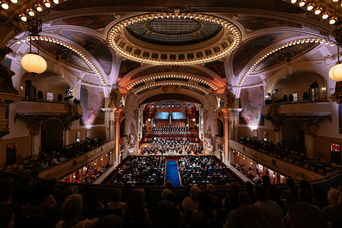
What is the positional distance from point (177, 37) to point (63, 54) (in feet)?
27.5

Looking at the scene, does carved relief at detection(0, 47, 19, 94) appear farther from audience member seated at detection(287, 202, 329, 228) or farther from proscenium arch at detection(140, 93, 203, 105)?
proscenium arch at detection(140, 93, 203, 105)

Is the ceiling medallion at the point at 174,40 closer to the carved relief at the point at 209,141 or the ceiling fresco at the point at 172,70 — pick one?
the ceiling fresco at the point at 172,70

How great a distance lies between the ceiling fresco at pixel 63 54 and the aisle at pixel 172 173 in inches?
490

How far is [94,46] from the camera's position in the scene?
36.8 feet

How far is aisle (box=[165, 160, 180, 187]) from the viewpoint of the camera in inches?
572

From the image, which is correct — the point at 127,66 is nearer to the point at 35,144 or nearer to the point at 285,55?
the point at 35,144

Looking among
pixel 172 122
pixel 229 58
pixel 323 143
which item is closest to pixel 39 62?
pixel 229 58

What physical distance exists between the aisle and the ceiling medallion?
10.3 metres

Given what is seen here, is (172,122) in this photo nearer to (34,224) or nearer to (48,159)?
(48,159)

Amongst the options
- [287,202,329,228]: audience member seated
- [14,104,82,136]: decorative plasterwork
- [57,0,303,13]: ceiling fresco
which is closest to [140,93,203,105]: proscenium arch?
[14,104,82,136]: decorative plasterwork

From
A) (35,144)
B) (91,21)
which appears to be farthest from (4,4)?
(35,144)

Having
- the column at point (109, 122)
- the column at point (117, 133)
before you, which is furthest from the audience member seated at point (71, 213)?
the column at point (117, 133)

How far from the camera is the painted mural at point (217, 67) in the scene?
14.2 m

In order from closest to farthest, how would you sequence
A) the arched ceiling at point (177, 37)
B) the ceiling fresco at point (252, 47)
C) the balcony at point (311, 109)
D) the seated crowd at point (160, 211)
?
1. the seated crowd at point (160, 211)
2. the arched ceiling at point (177, 37)
3. the balcony at point (311, 109)
4. the ceiling fresco at point (252, 47)
